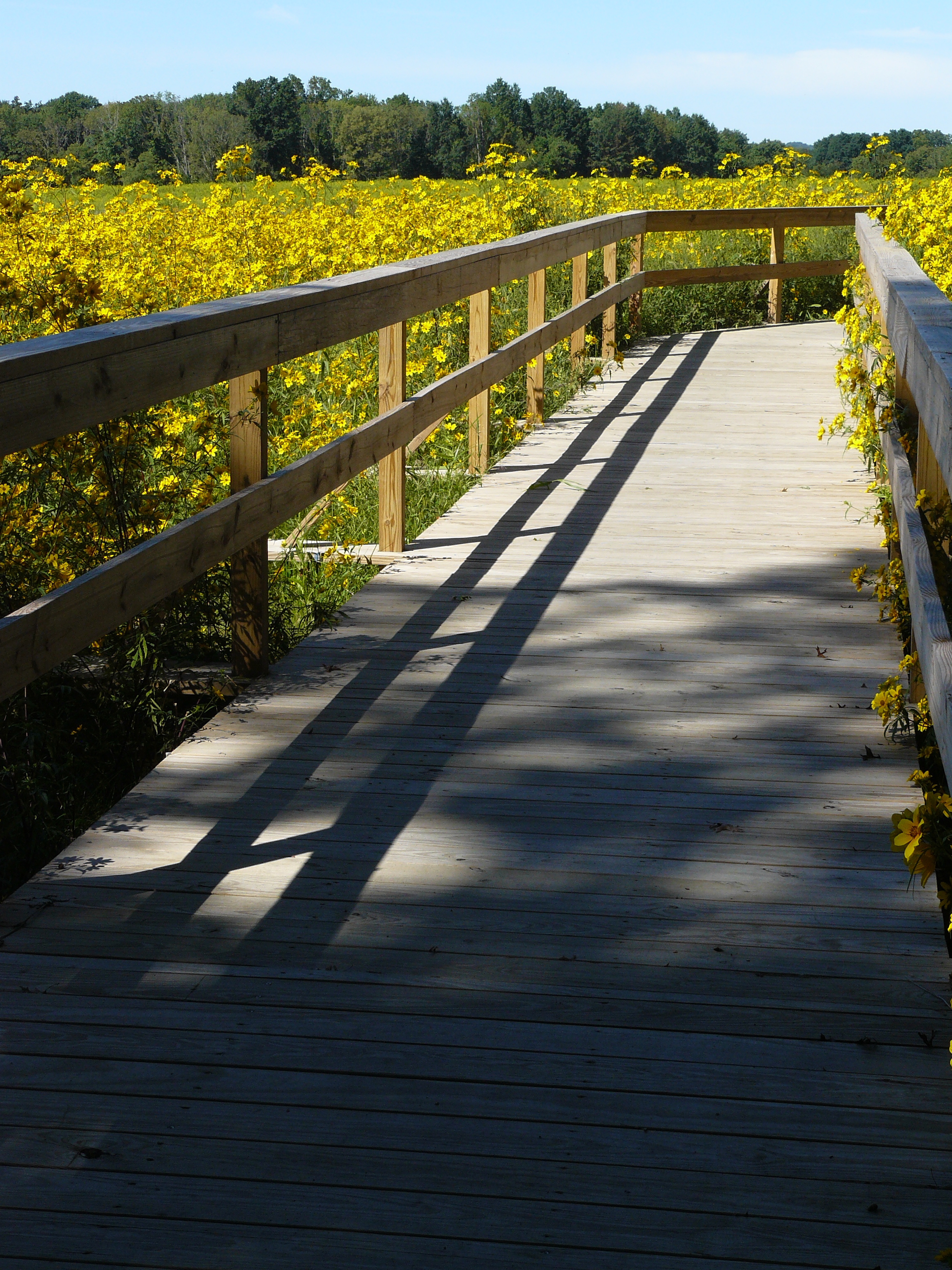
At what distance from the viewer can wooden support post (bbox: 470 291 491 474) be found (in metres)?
6.63

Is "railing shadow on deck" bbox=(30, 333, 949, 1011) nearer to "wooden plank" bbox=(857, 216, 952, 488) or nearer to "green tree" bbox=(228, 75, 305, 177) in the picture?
"wooden plank" bbox=(857, 216, 952, 488)

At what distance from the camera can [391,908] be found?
2615 millimetres

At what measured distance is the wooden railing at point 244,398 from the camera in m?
2.47

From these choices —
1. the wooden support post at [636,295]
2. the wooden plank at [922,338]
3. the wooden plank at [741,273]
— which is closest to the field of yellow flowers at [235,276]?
the wooden support post at [636,295]

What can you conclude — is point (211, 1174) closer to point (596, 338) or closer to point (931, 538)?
point (931, 538)

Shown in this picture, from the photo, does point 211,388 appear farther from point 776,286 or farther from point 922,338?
point 776,286

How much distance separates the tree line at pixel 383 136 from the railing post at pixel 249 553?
Answer: 9.37 metres

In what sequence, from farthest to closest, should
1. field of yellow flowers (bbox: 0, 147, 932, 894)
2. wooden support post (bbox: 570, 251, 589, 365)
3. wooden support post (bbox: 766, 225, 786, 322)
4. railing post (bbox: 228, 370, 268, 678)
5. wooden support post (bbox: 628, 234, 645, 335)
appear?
wooden support post (bbox: 766, 225, 786, 322)
wooden support post (bbox: 628, 234, 645, 335)
wooden support post (bbox: 570, 251, 589, 365)
field of yellow flowers (bbox: 0, 147, 932, 894)
railing post (bbox: 228, 370, 268, 678)

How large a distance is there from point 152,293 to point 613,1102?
24.8 ft

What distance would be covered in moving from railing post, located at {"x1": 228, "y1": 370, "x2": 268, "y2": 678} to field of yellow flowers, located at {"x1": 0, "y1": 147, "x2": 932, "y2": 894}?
0.27m

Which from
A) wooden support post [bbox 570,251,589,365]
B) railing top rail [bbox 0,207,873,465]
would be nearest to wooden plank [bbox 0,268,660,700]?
railing top rail [bbox 0,207,873,465]

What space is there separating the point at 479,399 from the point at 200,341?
3886 millimetres

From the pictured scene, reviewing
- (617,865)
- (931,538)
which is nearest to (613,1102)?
(617,865)

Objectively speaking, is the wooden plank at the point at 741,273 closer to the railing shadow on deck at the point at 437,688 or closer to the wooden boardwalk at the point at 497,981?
the railing shadow on deck at the point at 437,688
